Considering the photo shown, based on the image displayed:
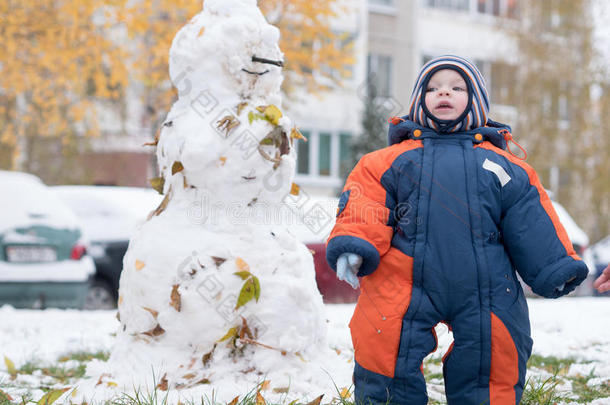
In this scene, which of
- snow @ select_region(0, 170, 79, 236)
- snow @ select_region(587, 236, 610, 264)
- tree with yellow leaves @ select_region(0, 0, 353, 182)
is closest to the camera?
snow @ select_region(0, 170, 79, 236)

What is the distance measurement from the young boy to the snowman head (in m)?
1.04

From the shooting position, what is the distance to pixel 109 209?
7.61 meters

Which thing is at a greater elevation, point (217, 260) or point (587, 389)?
point (217, 260)

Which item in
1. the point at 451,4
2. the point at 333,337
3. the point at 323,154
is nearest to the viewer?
the point at 333,337

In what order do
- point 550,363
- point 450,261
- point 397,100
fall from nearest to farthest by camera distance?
point 450,261 < point 550,363 < point 397,100

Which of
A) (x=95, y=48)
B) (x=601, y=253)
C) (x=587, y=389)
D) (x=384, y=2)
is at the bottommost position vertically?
(x=601, y=253)

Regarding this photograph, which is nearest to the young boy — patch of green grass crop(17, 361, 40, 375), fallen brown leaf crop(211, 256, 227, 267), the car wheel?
fallen brown leaf crop(211, 256, 227, 267)

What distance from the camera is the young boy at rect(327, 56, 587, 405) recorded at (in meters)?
2.38

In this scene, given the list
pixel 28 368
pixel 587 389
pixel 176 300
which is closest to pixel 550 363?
pixel 587 389

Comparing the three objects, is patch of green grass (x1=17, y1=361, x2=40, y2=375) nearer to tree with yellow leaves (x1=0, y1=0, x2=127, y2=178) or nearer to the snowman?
the snowman

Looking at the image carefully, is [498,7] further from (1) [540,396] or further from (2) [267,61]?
(1) [540,396]

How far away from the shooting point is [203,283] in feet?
10.0

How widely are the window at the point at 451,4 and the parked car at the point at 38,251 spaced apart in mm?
15865

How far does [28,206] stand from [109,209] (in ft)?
3.53
